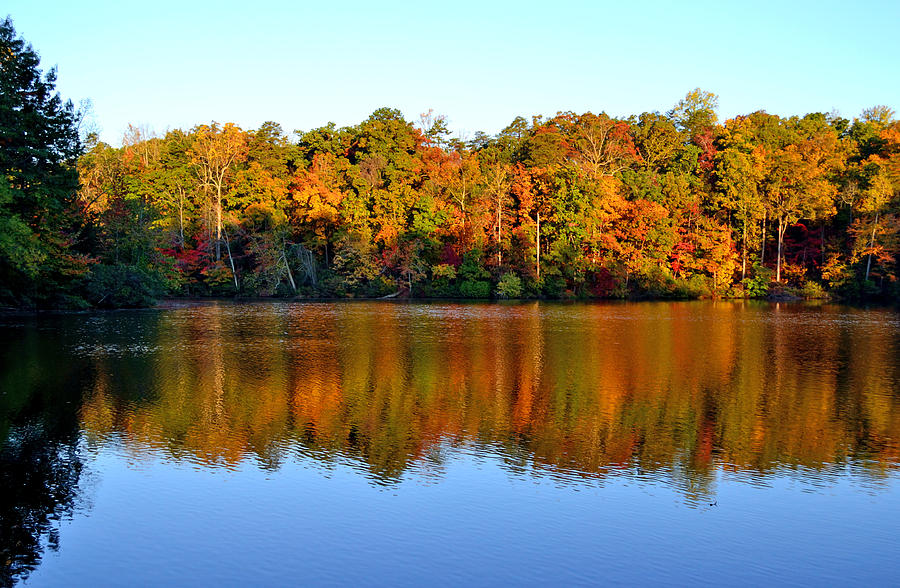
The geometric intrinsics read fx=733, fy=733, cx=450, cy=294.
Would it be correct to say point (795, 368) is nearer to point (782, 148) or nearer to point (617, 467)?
point (617, 467)

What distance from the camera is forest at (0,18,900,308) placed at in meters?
47.3

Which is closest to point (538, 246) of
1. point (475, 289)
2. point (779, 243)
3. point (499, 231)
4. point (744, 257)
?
point (499, 231)

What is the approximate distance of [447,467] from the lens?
945 centimetres

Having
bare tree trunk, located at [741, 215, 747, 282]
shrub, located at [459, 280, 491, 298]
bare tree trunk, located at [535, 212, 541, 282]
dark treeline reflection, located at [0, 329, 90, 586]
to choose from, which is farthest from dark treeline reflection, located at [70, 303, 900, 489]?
bare tree trunk, located at [741, 215, 747, 282]

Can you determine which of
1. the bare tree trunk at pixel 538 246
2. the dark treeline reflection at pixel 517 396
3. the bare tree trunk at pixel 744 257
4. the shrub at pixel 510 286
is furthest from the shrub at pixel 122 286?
the bare tree trunk at pixel 744 257

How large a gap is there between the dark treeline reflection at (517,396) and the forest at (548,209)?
22.2 m

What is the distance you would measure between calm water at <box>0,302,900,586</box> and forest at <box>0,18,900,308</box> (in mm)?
29372

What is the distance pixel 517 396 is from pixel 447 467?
4736 mm

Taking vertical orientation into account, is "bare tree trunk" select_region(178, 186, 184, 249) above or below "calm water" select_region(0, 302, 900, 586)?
above

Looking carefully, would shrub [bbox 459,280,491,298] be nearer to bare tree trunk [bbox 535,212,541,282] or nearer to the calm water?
bare tree trunk [bbox 535,212,541,282]

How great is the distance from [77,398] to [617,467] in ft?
32.3

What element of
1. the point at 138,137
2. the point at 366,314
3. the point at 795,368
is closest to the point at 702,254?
the point at 366,314

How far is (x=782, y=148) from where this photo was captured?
165ft

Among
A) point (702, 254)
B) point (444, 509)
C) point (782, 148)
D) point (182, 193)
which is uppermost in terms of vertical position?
point (782, 148)
